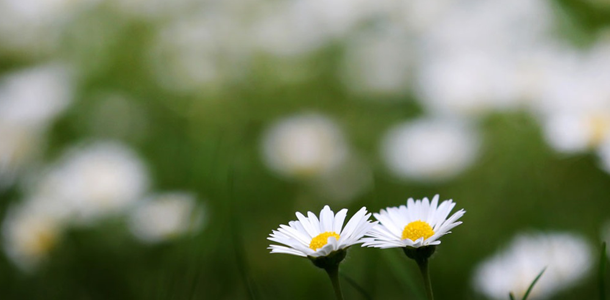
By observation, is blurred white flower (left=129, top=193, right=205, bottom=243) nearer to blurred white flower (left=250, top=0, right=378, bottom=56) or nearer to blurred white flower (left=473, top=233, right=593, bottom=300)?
blurred white flower (left=473, top=233, right=593, bottom=300)

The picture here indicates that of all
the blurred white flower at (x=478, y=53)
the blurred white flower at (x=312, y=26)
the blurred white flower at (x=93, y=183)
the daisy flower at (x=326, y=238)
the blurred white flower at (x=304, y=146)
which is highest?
the blurred white flower at (x=312, y=26)

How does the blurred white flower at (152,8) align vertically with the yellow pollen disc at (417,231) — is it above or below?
above

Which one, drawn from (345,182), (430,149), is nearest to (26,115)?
(345,182)

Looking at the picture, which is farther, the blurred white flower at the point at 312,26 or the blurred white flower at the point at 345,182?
the blurred white flower at the point at 312,26

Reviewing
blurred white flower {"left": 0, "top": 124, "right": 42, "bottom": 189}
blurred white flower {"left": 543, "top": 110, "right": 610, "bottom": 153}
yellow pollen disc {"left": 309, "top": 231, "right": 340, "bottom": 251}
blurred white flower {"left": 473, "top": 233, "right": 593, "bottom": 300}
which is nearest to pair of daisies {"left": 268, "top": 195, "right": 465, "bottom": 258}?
yellow pollen disc {"left": 309, "top": 231, "right": 340, "bottom": 251}

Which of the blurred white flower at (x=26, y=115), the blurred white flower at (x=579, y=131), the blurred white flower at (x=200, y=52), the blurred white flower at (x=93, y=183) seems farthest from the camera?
the blurred white flower at (x=200, y=52)

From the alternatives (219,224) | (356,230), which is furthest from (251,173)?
(356,230)

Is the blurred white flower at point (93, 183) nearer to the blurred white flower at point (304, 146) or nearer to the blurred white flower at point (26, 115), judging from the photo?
the blurred white flower at point (26, 115)

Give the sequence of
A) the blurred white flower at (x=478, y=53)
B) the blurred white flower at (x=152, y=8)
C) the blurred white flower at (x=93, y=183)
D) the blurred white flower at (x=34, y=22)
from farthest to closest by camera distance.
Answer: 1. the blurred white flower at (x=152, y=8)
2. the blurred white flower at (x=34, y=22)
3. the blurred white flower at (x=478, y=53)
4. the blurred white flower at (x=93, y=183)

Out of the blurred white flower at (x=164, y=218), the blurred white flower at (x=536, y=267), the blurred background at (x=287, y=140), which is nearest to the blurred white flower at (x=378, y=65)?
the blurred background at (x=287, y=140)
